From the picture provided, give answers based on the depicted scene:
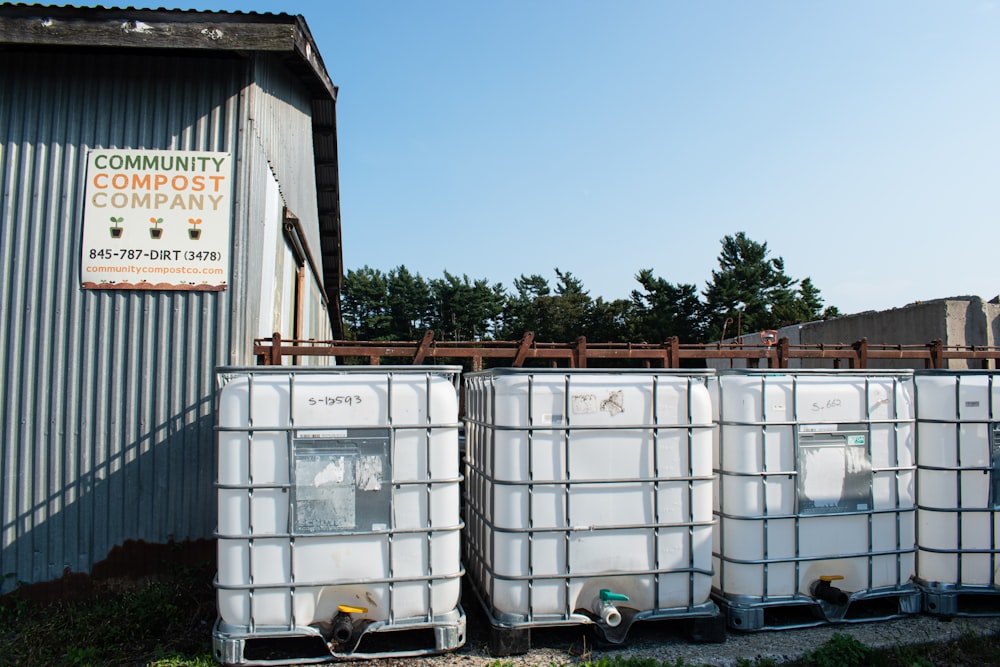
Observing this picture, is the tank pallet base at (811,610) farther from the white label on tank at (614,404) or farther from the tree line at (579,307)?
the tree line at (579,307)

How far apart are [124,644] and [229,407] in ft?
7.81

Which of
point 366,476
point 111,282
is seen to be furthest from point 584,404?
point 111,282

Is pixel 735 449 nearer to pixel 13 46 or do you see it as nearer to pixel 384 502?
pixel 384 502

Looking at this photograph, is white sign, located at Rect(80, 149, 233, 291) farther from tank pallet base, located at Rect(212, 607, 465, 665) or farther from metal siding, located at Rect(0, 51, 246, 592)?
tank pallet base, located at Rect(212, 607, 465, 665)

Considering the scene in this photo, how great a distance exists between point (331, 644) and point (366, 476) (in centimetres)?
133

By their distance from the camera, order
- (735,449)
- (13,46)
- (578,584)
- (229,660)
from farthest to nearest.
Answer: (13,46), (735,449), (578,584), (229,660)

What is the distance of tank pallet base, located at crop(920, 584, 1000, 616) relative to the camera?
6.00 m

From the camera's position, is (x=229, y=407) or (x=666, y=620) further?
(x=666, y=620)

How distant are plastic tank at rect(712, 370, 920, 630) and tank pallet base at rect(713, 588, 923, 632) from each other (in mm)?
12

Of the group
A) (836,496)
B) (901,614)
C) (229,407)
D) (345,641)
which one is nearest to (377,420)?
(229,407)

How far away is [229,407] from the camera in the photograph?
497cm

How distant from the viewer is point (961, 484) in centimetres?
609

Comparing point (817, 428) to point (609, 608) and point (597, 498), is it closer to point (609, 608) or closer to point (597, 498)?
point (597, 498)

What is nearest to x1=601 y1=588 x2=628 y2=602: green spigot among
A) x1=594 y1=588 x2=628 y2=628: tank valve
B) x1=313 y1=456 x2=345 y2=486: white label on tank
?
x1=594 y1=588 x2=628 y2=628: tank valve
